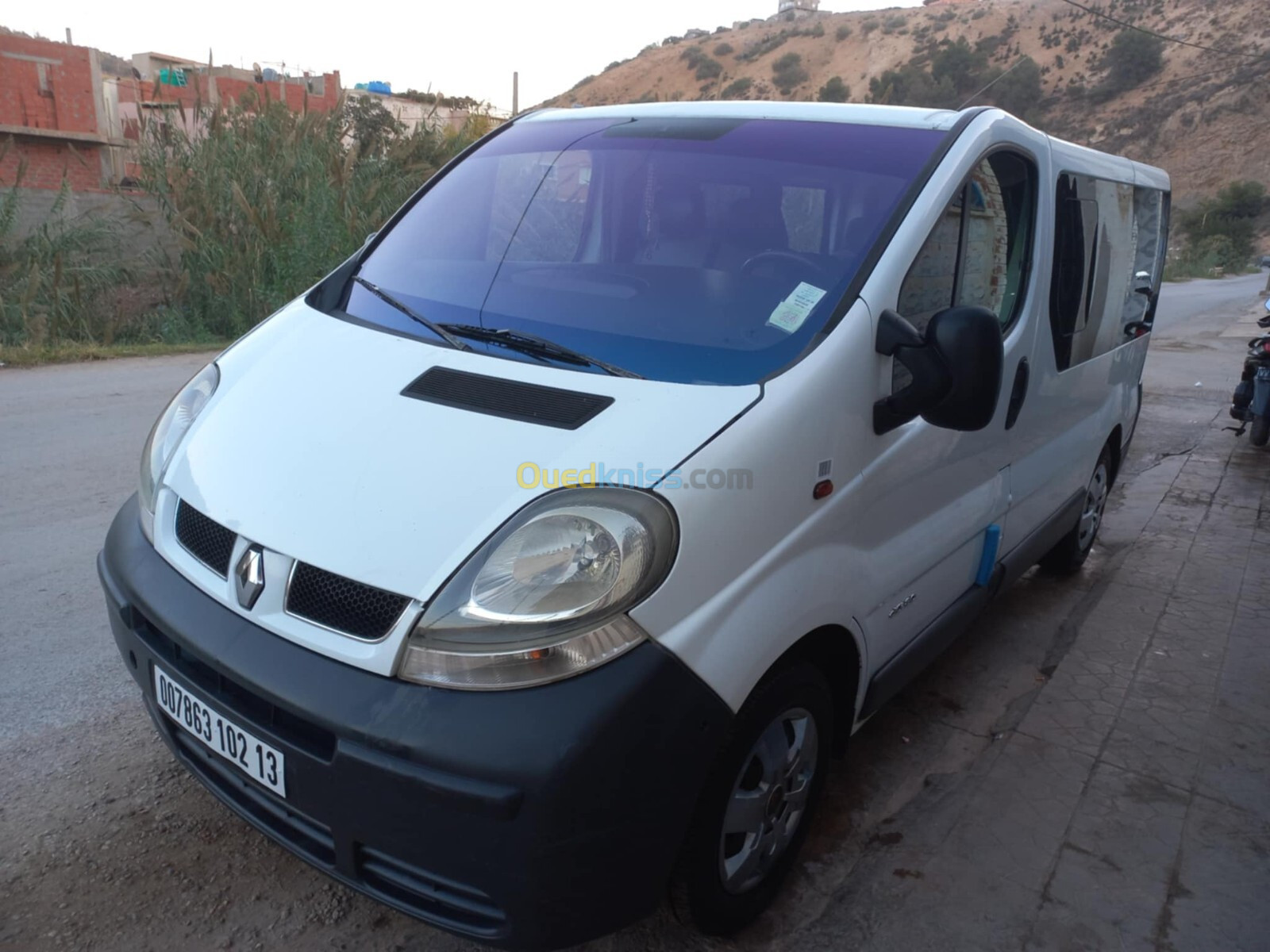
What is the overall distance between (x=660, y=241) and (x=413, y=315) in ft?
2.37

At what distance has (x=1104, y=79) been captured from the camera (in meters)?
56.6

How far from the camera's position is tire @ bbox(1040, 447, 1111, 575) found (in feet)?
15.8

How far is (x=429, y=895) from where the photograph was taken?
1.81m

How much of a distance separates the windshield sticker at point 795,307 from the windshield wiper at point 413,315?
0.78m

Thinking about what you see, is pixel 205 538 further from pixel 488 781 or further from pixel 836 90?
pixel 836 90

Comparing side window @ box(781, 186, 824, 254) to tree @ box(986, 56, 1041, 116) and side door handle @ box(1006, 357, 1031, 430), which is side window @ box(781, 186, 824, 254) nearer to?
side door handle @ box(1006, 357, 1031, 430)

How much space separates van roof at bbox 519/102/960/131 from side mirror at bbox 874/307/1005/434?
815mm

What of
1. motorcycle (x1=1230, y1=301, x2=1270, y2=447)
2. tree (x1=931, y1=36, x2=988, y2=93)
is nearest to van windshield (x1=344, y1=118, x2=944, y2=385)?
motorcycle (x1=1230, y1=301, x2=1270, y2=447)

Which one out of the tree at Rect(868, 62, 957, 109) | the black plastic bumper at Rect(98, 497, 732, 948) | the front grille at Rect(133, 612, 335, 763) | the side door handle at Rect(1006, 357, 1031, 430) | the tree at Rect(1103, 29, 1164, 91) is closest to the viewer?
the black plastic bumper at Rect(98, 497, 732, 948)

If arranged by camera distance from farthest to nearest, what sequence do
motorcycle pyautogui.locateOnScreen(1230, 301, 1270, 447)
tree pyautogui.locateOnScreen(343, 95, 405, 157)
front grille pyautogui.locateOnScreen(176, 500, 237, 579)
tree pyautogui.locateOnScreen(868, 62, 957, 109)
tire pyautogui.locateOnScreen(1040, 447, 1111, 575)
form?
tree pyautogui.locateOnScreen(868, 62, 957, 109), tree pyautogui.locateOnScreen(343, 95, 405, 157), motorcycle pyautogui.locateOnScreen(1230, 301, 1270, 447), tire pyautogui.locateOnScreen(1040, 447, 1111, 575), front grille pyautogui.locateOnScreen(176, 500, 237, 579)

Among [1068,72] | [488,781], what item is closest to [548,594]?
[488,781]

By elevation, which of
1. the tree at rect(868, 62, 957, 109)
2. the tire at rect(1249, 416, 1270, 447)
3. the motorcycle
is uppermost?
the tree at rect(868, 62, 957, 109)

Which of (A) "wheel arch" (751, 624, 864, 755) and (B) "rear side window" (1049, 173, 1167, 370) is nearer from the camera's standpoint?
(A) "wheel arch" (751, 624, 864, 755)

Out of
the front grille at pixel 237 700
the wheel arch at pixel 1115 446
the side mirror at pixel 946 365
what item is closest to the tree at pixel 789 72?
the wheel arch at pixel 1115 446
